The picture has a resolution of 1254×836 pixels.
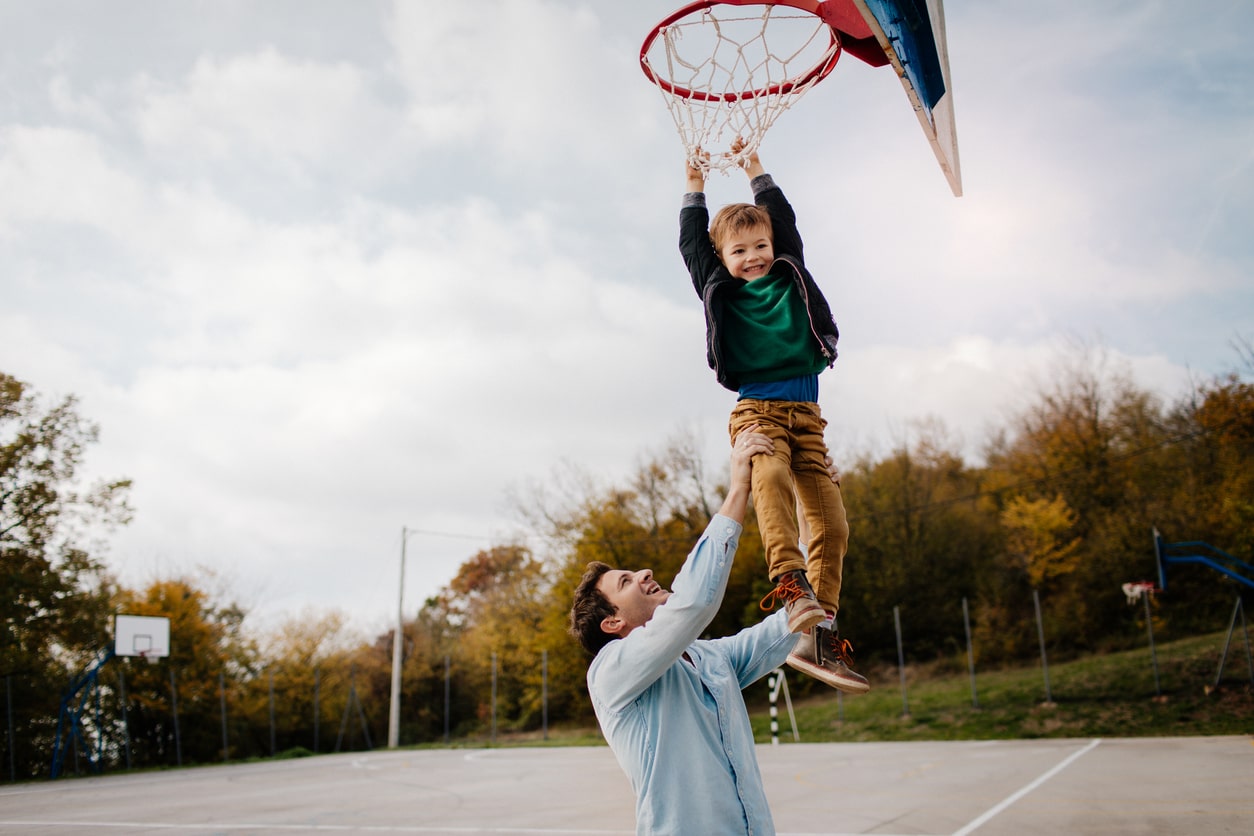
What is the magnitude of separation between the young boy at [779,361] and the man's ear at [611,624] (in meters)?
0.52

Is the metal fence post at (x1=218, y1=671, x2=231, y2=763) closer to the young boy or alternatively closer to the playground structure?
the playground structure

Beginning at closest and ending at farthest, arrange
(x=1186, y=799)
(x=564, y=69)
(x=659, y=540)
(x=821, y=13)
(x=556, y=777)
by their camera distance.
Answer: (x=821, y=13) → (x=564, y=69) → (x=1186, y=799) → (x=556, y=777) → (x=659, y=540)

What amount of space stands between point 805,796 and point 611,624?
7.79 m

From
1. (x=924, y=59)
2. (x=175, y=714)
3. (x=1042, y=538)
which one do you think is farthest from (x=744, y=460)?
(x=1042, y=538)

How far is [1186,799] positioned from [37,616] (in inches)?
900

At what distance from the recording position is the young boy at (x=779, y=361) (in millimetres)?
2814

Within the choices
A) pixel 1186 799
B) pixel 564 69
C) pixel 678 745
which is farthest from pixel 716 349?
pixel 1186 799

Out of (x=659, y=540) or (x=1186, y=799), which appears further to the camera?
(x=659, y=540)

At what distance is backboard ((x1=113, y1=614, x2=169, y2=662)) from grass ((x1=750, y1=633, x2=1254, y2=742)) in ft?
47.6

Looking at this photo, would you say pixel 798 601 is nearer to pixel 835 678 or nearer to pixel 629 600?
pixel 835 678

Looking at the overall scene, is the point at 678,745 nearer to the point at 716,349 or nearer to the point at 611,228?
the point at 716,349

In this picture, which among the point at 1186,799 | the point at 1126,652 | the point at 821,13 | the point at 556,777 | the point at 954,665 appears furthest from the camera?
the point at 954,665

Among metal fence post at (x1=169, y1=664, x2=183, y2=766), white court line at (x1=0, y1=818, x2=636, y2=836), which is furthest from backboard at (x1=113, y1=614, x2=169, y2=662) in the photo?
white court line at (x1=0, y1=818, x2=636, y2=836)

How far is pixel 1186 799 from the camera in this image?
7.75 meters
